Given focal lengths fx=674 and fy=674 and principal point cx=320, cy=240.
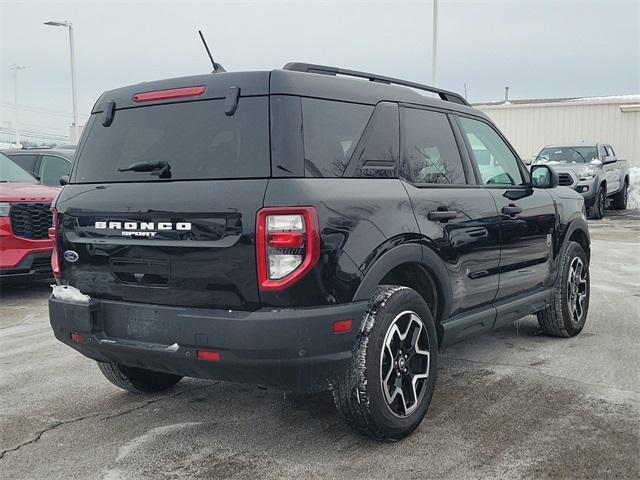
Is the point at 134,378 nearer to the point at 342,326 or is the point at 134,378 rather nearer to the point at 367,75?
the point at 342,326

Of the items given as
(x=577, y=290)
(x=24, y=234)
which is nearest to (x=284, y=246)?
(x=577, y=290)

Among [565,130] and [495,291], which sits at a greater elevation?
[565,130]

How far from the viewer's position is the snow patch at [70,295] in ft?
11.7

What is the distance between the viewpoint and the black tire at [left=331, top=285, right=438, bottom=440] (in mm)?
3318

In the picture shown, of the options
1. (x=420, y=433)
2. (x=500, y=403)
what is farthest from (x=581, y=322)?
(x=420, y=433)

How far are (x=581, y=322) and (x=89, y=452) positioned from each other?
167 inches

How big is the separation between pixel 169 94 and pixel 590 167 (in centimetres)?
1471

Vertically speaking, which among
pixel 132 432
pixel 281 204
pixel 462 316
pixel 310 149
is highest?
pixel 310 149

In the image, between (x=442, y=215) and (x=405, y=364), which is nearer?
(x=405, y=364)

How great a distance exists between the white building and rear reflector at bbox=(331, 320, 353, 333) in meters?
23.6

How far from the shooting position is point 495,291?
4559mm

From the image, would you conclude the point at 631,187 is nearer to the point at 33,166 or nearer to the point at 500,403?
the point at 33,166

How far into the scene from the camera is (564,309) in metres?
5.59

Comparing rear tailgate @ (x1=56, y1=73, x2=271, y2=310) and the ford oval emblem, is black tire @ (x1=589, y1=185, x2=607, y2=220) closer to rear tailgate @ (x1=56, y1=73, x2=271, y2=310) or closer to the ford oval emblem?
rear tailgate @ (x1=56, y1=73, x2=271, y2=310)
